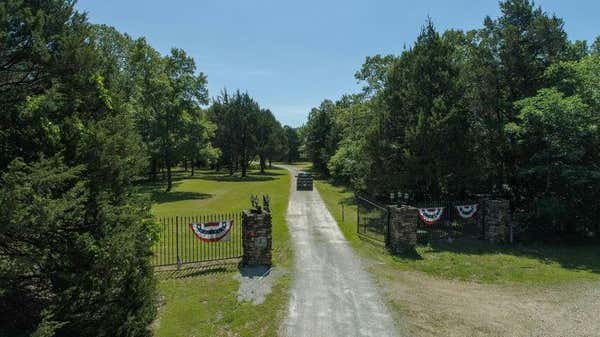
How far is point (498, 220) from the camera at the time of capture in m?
14.6

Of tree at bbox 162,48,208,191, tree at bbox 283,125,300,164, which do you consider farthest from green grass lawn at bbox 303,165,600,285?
tree at bbox 283,125,300,164

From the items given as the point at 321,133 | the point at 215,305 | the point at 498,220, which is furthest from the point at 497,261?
the point at 321,133

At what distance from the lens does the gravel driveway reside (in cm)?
711

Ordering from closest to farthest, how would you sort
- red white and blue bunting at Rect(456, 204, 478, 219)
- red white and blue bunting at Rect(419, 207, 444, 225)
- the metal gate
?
the metal gate → red white and blue bunting at Rect(419, 207, 444, 225) → red white and blue bunting at Rect(456, 204, 478, 219)

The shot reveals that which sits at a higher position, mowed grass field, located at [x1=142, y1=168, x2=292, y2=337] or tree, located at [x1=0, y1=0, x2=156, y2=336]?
tree, located at [x1=0, y1=0, x2=156, y2=336]

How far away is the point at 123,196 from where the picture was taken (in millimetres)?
6742

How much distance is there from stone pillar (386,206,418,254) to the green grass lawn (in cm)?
47

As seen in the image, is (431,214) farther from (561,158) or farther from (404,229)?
(561,158)

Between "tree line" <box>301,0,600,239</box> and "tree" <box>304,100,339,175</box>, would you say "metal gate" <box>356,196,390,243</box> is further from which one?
"tree" <box>304,100,339,175</box>

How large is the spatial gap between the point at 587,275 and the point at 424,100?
32.9 feet

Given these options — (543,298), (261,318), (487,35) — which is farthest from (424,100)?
(261,318)

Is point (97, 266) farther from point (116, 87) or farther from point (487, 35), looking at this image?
point (487, 35)

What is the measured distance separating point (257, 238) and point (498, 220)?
1018cm

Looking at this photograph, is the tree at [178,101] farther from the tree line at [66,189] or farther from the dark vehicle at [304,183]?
the tree line at [66,189]
